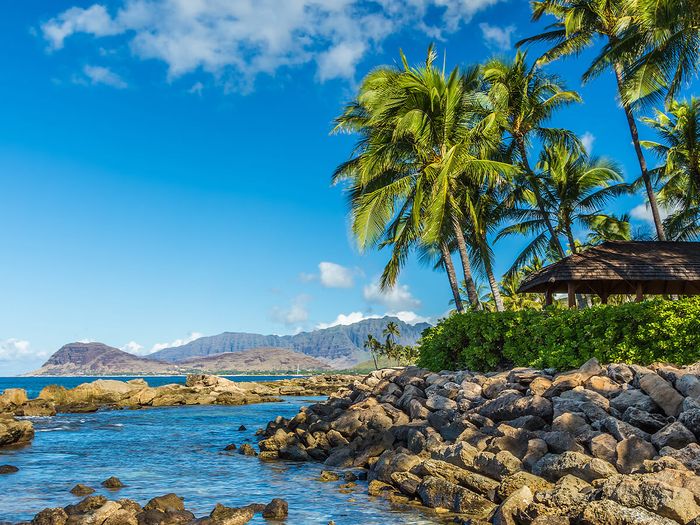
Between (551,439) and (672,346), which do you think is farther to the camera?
(672,346)

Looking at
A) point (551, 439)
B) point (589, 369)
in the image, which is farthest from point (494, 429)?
point (589, 369)

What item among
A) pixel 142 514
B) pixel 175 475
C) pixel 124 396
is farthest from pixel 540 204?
pixel 124 396

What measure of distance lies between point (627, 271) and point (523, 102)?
10675 millimetres

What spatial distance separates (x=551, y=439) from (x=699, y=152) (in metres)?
22.1

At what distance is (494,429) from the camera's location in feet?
39.8

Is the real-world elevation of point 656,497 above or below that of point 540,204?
below

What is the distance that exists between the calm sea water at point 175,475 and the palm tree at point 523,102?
641 inches

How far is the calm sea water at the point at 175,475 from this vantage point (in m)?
10.1

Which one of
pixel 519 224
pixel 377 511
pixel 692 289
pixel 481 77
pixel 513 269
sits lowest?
pixel 377 511

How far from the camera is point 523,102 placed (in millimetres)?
26594

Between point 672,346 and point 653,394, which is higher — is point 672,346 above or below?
above

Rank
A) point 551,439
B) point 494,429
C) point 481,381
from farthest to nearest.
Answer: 1. point 481,381
2. point 494,429
3. point 551,439

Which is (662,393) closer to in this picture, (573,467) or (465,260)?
(573,467)

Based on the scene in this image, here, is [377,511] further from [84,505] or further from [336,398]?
[336,398]
